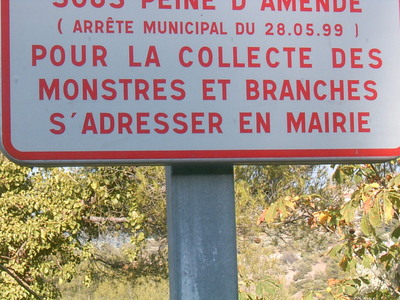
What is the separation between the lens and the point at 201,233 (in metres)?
1.61

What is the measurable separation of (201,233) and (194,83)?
0.35 metres

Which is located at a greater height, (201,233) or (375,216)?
(375,216)

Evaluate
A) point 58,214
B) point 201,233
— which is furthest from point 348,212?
point 58,214

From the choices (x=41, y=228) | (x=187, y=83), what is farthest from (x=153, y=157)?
(x=41, y=228)

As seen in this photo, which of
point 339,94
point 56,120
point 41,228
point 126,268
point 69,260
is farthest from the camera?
point 126,268

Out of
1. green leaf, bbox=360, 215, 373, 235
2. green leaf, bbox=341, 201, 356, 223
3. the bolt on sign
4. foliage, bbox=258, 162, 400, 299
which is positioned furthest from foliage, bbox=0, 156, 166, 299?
the bolt on sign

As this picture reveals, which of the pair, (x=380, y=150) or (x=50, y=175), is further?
(x=50, y=175)

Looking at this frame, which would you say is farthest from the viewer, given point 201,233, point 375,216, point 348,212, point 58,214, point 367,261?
point 58,214

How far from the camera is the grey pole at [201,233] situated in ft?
5.21

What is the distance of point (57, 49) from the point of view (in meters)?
1.63

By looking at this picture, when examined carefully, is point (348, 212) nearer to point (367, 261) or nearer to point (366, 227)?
point (366, 227)

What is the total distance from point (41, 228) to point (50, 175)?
728mm

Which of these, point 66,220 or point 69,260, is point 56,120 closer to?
point 66,220

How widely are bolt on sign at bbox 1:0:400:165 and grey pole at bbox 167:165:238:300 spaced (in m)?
0.05
